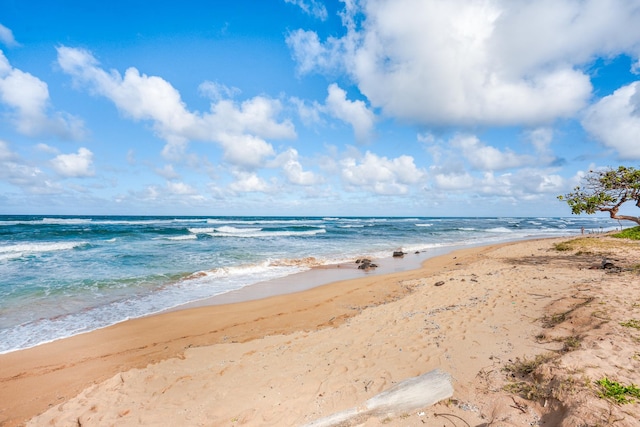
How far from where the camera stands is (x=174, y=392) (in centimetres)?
466

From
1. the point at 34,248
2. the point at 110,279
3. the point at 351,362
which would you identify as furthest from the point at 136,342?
the point at 34,248

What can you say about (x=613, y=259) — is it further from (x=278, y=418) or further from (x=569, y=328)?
(x=278, y=418)

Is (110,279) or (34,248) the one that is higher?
(34,248)

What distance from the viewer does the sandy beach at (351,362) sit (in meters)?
3.49

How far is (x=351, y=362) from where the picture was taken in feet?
16.3

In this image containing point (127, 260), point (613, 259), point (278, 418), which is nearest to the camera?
point (278, 418)

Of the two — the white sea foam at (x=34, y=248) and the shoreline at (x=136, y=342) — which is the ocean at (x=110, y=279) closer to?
the white sea foam at (x=34, y=248)

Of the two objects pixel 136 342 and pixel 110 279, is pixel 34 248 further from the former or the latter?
pixel 136 342

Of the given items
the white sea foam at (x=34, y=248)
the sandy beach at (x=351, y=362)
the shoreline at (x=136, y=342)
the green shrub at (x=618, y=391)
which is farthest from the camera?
the white sea foam at (x=34, y=248)

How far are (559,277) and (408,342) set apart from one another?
7258 mm

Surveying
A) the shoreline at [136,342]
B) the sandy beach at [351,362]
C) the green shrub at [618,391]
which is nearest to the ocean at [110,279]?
the shoreline at [136,342]

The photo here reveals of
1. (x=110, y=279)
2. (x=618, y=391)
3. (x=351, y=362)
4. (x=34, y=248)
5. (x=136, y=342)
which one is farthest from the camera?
(x=34, y=248)

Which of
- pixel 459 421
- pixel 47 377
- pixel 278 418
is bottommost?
pixel 47 377

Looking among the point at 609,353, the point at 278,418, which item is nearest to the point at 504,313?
the point at 609,353
